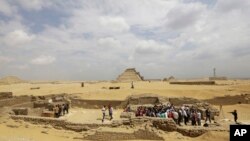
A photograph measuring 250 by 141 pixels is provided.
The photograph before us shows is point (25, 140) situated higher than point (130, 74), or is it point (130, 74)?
point (130, 74)

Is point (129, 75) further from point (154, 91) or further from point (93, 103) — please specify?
point (93, 103)

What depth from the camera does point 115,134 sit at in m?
15.1

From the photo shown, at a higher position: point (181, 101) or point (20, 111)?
point (181, 101)

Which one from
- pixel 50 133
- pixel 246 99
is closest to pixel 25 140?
pixel 50 133

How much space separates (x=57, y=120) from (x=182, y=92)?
73.6ft

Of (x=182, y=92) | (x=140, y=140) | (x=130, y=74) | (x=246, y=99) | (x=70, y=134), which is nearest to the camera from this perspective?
(x=140, y=140)

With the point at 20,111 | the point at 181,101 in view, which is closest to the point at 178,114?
the point at 181,101

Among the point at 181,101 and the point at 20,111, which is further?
the point at 181,101

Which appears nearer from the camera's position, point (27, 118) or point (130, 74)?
point (27, 118)

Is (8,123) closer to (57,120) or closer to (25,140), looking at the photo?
(57,120)

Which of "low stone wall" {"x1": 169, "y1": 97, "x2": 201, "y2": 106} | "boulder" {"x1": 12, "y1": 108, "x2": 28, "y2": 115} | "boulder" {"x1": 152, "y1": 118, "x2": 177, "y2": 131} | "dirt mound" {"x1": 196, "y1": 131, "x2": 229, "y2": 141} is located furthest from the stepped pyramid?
"dirt mound" {"x1": 196, "y1": 131, "x2": 229, "y2": 141}

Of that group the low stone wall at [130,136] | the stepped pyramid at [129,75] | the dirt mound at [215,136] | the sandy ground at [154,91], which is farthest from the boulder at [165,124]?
the stepped pyramid at [129,75]

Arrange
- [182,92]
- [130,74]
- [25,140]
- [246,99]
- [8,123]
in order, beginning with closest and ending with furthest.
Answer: [25,140] < [8,123] < [246,99] < [182,92] < [130,74]

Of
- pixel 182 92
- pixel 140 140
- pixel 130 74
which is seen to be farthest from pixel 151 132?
pixel 130 74
